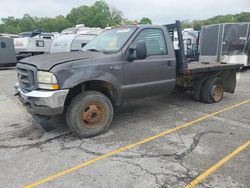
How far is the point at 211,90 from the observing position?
681cm

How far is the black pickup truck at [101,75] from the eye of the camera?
417 centimetres

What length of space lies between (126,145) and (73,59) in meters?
1.69

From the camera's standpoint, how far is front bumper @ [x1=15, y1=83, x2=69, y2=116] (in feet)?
13.4

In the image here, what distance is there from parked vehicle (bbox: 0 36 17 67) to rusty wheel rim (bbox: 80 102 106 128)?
→ 41.8 feet

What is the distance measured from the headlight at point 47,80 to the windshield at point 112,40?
1375 millimetres

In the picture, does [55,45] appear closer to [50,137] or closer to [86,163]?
[50,137]

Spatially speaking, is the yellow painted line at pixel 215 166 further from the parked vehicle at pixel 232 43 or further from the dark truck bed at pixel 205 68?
the parked vehicle at pixel 232 43

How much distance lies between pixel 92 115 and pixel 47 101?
88 centimetres

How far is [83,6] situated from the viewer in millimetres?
87312

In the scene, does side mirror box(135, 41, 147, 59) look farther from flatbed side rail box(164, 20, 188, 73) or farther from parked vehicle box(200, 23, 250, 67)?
parked vehicle box(200, 23, 250, 67)

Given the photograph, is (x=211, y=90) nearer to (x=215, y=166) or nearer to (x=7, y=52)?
(x=215, y=166)

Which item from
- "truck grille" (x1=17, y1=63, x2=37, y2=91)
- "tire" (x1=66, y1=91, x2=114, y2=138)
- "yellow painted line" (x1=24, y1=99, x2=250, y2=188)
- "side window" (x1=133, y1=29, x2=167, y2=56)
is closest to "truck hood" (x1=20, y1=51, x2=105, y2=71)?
"truck grille" (x1=17, y1=63, x2=37, y2=91)

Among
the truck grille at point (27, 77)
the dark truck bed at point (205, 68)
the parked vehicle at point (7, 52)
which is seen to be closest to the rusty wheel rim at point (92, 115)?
the truck grille at point (27, 77)

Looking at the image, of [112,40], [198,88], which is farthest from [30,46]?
[198,88]
